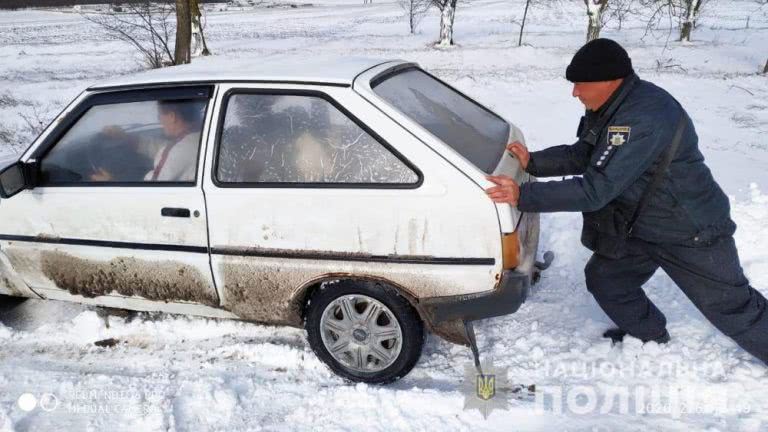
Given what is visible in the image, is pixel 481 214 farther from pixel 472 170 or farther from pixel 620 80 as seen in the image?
pixel 620 80

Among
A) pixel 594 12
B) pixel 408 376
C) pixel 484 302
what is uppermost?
pixel 594 12

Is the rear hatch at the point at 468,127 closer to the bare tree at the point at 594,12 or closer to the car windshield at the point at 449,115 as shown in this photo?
the car windshield at the point at 449,115

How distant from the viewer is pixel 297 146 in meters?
2.76

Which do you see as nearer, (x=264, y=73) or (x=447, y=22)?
(x=264, y=73)

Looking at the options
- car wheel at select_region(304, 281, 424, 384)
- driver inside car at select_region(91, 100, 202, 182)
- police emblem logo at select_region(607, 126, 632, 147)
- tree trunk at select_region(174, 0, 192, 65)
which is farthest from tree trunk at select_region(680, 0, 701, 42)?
driver inside car at select_region(91, 100, 202, 182)

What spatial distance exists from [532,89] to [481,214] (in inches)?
409

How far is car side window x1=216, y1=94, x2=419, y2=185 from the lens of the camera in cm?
265

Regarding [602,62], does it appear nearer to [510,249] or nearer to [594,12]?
[510,249]

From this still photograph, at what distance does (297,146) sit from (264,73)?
0.46m

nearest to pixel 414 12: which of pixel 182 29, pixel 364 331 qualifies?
pixel 182 29

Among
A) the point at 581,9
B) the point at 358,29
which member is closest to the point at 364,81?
the point at 358,29

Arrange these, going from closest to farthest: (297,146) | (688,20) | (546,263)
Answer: (297,146) < (546,263) < (688,20)

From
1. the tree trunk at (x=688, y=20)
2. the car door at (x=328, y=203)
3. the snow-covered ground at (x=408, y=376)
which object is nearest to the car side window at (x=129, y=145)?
the car door at (x=328, y=203)

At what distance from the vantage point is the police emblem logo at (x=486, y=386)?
111 inches
